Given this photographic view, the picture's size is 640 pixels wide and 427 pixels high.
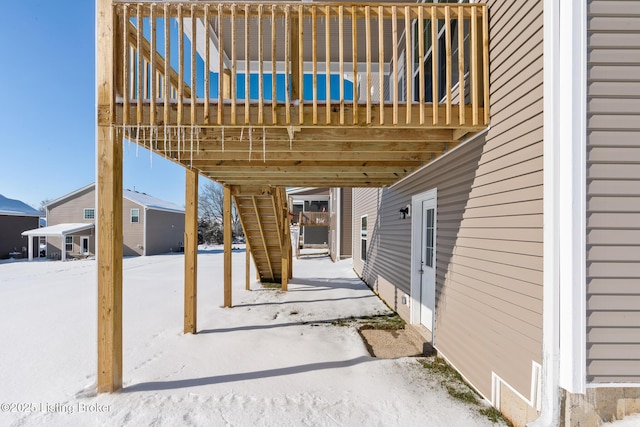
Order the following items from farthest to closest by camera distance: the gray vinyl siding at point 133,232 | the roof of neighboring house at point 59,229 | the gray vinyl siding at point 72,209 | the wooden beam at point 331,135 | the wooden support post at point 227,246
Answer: the gray vinyl siding at point 72,209, the gray vinyl siding at point 133,232, the roof of neighboring house at point 59,229, the wooden support post at point 227,246, the wooden beam at point 331,135

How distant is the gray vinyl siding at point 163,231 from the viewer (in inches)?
747

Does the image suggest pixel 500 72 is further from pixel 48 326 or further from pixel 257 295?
pixel 48 326

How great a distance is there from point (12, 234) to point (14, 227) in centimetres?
50

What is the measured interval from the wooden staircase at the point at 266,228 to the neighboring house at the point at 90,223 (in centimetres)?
1311

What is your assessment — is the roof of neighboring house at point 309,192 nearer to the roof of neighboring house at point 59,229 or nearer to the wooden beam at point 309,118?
the roof of neighboring house at point 59,229

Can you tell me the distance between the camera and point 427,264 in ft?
15.0

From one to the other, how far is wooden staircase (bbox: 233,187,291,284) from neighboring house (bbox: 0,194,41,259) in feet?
61.6

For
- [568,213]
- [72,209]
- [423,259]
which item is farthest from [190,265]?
[72,209]

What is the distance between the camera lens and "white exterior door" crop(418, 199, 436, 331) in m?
4.37

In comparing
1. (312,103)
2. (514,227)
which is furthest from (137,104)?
(514,227)

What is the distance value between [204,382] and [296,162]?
2.84 m

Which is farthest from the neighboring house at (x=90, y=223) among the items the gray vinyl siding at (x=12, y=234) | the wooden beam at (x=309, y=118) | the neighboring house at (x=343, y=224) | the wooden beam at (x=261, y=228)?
the wooden beam at (x=309, y=118)

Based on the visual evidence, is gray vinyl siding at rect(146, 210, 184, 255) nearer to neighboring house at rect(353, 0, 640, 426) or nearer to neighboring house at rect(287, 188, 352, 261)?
neighboring house at rect(287, 188, 352, 261)

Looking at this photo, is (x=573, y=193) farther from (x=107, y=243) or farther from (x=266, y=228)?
(x=266, y=228)
